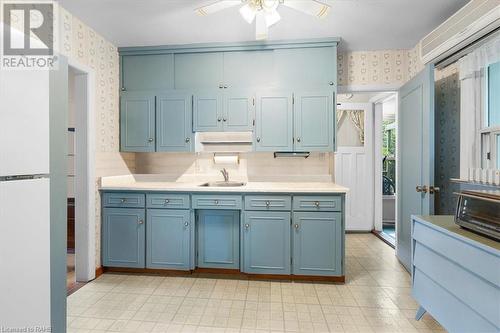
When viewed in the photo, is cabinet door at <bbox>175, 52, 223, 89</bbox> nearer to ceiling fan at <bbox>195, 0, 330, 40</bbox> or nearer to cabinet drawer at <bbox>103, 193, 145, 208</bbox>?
ceiling fan at <bbox>195, 0, 330, 40</bbox>

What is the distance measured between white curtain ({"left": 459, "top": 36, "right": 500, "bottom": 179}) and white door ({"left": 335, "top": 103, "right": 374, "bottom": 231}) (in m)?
2.10

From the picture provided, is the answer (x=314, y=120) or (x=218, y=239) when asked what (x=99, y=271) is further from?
(x=314, y=120)

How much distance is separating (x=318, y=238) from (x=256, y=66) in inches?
75.2

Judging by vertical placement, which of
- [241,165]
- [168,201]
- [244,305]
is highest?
[241,165]

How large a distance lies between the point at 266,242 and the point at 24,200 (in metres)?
1.95

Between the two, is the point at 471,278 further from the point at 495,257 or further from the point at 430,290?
the point at 430,290

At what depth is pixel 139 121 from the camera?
123 inches

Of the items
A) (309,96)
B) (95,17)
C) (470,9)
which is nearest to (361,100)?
(309,96)

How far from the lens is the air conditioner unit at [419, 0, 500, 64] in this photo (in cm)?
194

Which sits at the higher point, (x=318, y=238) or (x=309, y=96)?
(x=309, y=96)

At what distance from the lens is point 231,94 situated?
298 cm

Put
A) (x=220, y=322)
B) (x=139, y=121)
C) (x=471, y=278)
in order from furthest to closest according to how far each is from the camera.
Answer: (x=139, y=121)
(x=220, y=322)
(x=471, y=278)

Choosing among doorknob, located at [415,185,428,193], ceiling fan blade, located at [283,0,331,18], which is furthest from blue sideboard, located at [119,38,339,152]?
ceiling fan blade, located at [283,0,331,18]

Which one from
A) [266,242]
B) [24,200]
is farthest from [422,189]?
[24,200]
